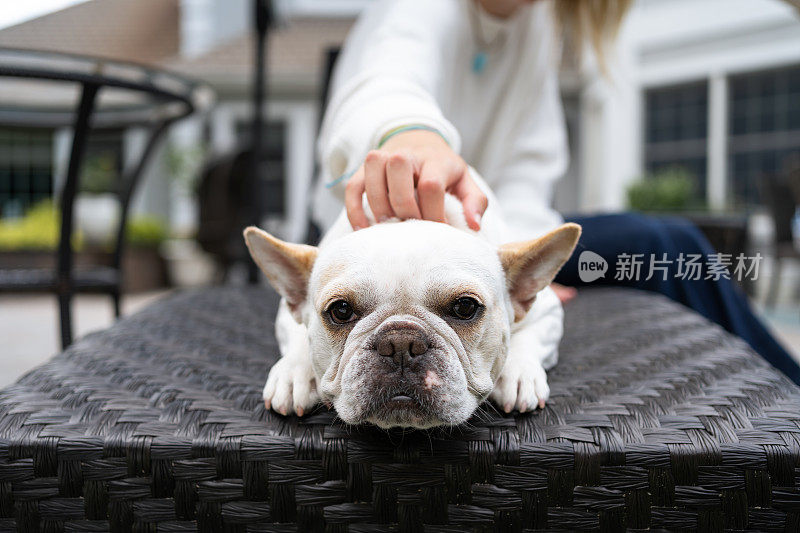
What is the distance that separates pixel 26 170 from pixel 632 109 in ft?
32.5

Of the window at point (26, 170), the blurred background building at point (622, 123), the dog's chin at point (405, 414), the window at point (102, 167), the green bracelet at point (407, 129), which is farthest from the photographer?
the window at point (26, 170)

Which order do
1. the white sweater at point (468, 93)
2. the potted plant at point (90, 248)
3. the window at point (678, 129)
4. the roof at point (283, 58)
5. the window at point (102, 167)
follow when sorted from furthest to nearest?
1. the roof at point (283, 58)
2. the window at point (102, 167)
3. the window at point (678, 129)
4. the potted plant at point (90, 248)
5. the white sweater at point (468, 93)

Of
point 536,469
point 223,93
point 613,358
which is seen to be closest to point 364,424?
point 536,469

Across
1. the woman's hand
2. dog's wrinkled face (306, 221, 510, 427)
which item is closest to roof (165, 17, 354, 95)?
the woman's hand

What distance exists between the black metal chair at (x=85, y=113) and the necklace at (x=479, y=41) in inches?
36.5

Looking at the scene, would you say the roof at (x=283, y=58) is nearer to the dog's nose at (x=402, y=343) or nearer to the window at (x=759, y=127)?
the window at (x=759, y=127)

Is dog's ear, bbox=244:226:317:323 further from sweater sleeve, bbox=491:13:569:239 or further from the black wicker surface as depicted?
sweater sleeve, bbox=491:13:569:239

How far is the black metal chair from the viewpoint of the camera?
157cm

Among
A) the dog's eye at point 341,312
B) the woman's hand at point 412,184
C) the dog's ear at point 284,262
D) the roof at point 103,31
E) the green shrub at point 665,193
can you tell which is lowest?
the dog's eye at point 341,312

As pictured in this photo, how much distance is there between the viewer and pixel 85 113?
1.70 m

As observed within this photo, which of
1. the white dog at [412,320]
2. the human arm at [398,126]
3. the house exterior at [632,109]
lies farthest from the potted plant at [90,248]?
the white dog at [412,320]

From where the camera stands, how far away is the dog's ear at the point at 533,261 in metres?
0.94

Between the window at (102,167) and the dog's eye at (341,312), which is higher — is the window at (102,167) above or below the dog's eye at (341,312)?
above

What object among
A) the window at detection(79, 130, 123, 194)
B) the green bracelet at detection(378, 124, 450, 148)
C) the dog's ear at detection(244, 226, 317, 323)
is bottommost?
the dog's ear at detection(244, 226, 317, 323)
